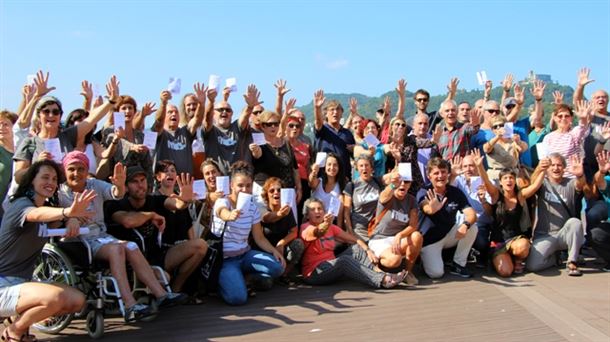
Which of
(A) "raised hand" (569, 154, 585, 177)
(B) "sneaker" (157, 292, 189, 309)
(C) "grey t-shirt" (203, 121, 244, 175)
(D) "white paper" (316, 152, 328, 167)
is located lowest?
(B) "sneaker" (157, 292, 189, 309)

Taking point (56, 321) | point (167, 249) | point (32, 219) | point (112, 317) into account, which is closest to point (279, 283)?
point (167, 249)

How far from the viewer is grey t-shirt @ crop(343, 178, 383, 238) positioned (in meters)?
7.25

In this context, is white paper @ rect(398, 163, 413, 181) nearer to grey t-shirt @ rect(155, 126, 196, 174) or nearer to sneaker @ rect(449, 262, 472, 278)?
sneaker @ rect(449, 262, 472, 278)

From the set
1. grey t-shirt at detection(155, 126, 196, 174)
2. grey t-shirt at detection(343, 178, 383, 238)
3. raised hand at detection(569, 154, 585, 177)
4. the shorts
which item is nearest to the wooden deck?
the shorts

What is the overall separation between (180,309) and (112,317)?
0.68 meters

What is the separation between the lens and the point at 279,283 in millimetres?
6930

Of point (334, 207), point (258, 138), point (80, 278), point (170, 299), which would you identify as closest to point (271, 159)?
point (258, 138)

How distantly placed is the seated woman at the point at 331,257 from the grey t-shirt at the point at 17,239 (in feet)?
10.4

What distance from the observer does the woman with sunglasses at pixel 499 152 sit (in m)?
7.79

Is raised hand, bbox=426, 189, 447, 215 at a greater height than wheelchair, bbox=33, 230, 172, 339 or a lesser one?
greater

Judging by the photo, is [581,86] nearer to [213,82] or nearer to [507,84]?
[507,84]

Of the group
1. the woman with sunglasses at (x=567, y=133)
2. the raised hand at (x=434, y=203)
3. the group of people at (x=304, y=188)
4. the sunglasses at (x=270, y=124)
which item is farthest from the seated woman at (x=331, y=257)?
the woman with sunglasses at (x=567, y=133)

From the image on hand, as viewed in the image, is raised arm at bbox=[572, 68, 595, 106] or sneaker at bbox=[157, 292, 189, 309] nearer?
sneaker at bbox=[157, 292, 189, 309]

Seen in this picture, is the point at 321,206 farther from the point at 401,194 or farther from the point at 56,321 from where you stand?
the point at 56,321
